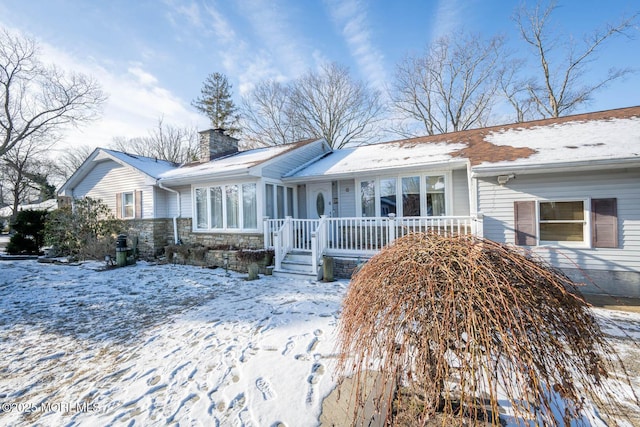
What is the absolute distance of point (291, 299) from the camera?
5598 mm

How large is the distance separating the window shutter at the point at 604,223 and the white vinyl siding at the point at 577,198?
0.32ft

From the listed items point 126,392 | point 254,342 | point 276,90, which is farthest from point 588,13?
point 126,392

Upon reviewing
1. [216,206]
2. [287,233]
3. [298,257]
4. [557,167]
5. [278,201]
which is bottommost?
[298,257]

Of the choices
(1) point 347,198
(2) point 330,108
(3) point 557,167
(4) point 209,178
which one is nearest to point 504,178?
(3) point 557,167

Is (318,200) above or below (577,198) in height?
above

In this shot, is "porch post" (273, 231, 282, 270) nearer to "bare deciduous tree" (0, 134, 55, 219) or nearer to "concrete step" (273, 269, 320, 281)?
"concrete step" (273, 269, 320, 281)

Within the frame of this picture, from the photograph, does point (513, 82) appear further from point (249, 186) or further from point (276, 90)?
point (249, 186)

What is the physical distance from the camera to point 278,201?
32.0 ft

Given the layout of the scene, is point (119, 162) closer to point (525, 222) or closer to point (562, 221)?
point (525, 222)

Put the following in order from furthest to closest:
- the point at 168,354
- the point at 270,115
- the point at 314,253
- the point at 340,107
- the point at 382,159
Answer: the point at 270,115
the point at 340,107
the point at 382,159
the point at 314,253
the point at 168,354

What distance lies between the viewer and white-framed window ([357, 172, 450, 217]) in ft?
26.6

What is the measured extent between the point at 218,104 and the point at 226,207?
18.0 meters

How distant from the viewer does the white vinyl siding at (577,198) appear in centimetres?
567

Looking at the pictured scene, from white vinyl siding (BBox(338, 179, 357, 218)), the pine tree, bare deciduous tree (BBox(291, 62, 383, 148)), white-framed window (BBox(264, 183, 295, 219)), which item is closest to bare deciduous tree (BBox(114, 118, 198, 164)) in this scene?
the pine tree
